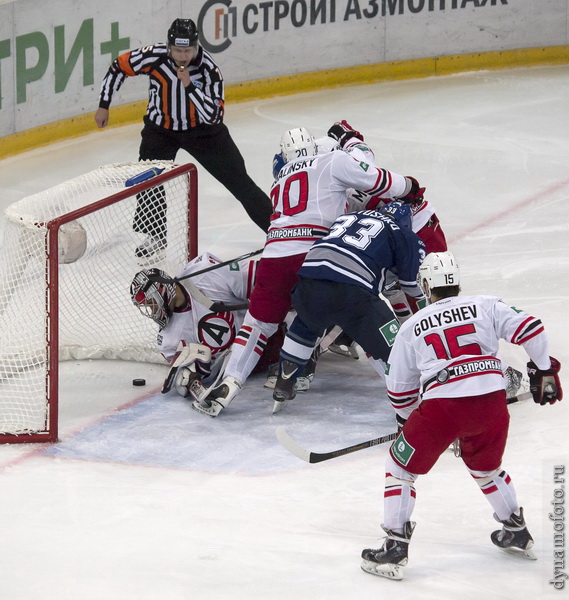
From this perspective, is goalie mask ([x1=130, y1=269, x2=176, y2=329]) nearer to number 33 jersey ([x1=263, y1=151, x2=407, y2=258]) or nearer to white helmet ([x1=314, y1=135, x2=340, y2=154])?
number 33 jersey ([x1=263, y1=151, x2=407, y2=258])

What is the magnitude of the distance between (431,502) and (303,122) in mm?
→ 4549

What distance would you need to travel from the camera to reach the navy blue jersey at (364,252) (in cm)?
468

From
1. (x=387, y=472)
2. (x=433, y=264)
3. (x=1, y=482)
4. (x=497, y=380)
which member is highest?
(x=433, y=264)

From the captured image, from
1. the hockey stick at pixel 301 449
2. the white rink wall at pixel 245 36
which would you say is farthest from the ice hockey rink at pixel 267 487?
the white rink wall at pixel 245 36

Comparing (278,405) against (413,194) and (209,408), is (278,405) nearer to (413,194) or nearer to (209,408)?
(209,408)

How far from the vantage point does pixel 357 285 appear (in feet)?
15.3

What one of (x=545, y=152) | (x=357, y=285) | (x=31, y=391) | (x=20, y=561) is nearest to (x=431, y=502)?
(x=357, y=285)

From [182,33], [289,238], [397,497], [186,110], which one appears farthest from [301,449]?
[186,110]

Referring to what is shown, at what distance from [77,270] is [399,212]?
4.25 feet

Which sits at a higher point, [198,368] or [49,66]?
[49,66]

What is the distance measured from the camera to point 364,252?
469 cm

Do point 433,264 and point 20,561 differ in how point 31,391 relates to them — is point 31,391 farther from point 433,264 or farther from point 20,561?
point 433,264

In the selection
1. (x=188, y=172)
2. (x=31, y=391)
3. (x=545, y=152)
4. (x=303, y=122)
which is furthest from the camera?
(x=303, y=122)

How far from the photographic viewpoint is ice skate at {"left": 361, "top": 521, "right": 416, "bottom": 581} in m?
3.65
